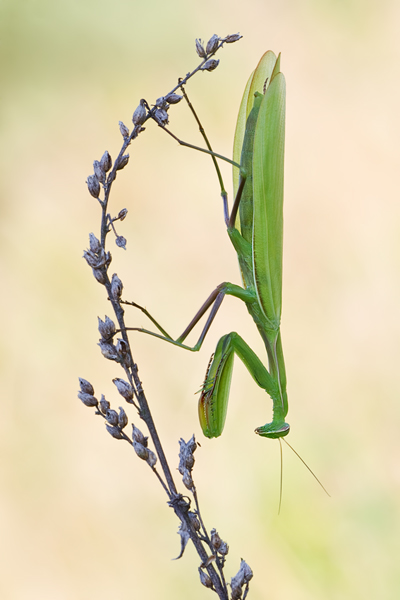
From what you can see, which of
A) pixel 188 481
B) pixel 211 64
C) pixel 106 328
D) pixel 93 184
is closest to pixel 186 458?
pixel 188 481

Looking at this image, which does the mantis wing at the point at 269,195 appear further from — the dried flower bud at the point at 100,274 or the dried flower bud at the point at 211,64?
the dried flower bud at the point at 100,274

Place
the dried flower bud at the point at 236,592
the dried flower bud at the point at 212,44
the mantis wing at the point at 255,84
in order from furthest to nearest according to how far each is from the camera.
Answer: the mantis wing at the point at 255,84 → the dried flower bud at the point at 212,44 → the dried flower bud at the point at 236,592

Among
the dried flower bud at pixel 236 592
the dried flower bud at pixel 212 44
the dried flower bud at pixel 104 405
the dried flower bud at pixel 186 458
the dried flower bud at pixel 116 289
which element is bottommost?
the dried flower bud at pixel 236 592

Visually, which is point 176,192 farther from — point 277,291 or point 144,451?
point 144,451

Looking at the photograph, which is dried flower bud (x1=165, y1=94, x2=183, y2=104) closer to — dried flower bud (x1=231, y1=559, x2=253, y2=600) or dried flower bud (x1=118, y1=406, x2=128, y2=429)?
dried flower bud (x1=118, y1=406, x2=128, y2=429)

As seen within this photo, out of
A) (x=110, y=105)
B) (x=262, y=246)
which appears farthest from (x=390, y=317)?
(x=110, y=105)

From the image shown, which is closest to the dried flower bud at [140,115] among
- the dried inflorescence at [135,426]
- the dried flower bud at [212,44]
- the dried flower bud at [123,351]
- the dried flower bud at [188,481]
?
the dried inflorescence at [135,426]

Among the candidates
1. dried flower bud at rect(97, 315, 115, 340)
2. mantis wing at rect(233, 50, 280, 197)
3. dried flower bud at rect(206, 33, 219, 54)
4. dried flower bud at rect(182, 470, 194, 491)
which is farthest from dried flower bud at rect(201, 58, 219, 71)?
dried flower bud at rect(182, 470, 194, 491)
